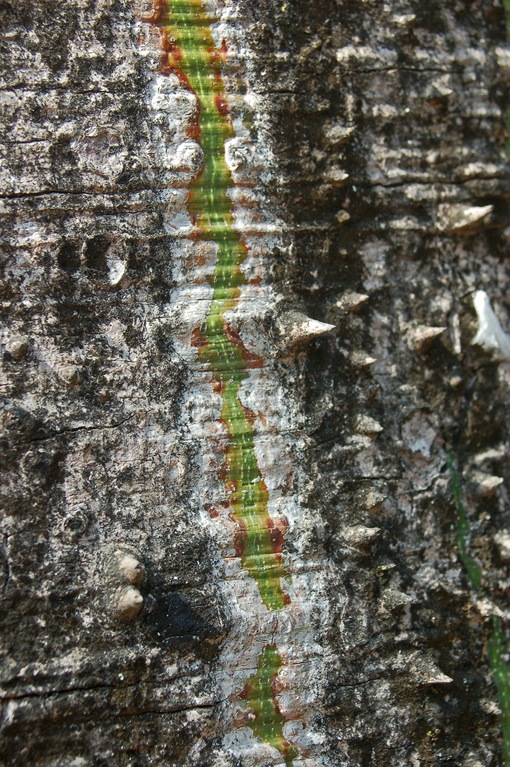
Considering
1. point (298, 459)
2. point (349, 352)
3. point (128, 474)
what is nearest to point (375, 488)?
point (298, 459)

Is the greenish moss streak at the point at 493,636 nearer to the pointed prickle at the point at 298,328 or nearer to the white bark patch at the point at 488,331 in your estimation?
the white bark patch at the point at 488,331

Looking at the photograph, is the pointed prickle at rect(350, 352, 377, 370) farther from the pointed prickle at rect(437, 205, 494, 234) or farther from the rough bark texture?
the pointed prickle at rect(437, 205, 494, 234)

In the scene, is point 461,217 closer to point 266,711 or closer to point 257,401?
point 257,401

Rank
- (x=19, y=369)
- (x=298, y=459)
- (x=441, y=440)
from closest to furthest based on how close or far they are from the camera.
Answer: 1. (x=19, y=369)
2. (x=298, y=459)
3. (x=441, y=440)

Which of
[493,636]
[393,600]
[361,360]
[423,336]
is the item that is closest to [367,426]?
[361,360]

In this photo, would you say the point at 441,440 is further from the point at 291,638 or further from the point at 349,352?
the point at 291,638

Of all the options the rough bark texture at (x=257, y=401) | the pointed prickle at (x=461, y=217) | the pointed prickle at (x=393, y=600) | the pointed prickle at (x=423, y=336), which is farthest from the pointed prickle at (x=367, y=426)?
the pointed prickle at (x=461, y=217)
